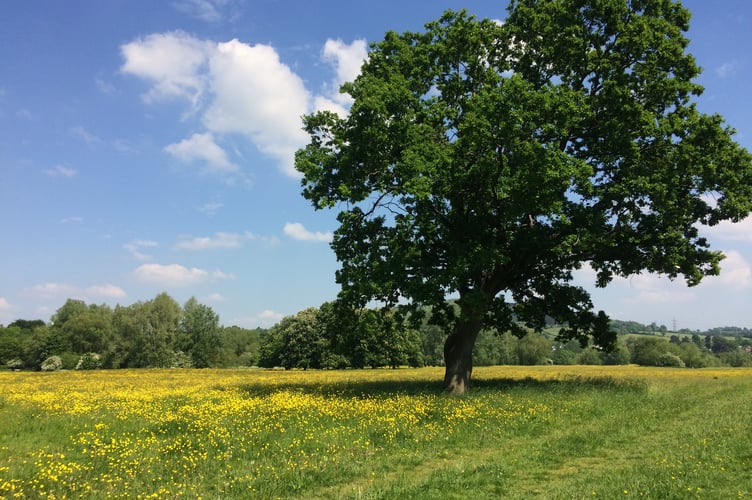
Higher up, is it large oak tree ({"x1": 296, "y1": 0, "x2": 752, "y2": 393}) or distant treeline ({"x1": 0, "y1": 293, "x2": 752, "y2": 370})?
large oak tree ({"x1": 296, "y1": 0, "x2": 752, "y2": 393})

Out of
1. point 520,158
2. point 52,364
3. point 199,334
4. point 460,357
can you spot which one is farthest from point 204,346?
point 520,158

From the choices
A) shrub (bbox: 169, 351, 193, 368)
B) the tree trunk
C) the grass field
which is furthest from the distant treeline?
the grass field

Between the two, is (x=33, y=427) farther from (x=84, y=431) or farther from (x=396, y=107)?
(x=396, y=107)

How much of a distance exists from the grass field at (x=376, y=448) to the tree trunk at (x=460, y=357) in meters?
3.62

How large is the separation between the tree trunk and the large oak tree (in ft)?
0.35

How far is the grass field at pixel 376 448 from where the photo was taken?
356 inches

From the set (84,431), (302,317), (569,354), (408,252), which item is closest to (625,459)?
(408,252)

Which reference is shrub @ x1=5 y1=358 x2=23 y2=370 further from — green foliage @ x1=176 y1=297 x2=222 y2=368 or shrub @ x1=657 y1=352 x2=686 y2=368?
shrub @ x1=657 y1=352 x2=686 y2=368

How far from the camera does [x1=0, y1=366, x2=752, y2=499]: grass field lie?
9039mm

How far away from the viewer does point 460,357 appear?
24125mm

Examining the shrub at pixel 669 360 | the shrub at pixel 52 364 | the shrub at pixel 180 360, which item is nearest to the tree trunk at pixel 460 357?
the shrub at pixel 180 360

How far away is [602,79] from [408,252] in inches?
541

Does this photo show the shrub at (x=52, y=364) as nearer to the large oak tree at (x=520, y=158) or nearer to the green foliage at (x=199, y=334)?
the green foliage at (x=199, y=334)

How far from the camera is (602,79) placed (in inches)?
926
